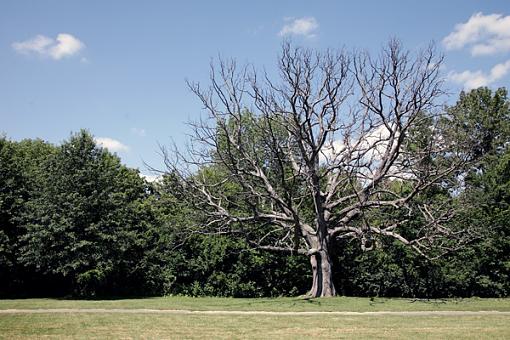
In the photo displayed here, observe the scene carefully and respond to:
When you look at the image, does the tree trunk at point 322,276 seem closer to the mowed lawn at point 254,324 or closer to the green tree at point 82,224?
the mowed lawn at point 254,324

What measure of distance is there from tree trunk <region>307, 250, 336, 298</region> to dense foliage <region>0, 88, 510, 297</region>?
6.74 ft

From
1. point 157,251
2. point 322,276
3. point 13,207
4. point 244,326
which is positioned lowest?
point 244,326

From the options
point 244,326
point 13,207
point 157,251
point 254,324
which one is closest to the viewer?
point 244,326

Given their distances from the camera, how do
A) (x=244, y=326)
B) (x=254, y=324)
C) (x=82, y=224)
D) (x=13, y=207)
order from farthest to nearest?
(x=13, y=207), (x=82, y=224), (x=254, y=324), (x=244, y=326)

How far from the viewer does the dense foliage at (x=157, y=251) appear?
23219 millimetres

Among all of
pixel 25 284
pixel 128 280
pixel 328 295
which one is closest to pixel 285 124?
pixel 328 295

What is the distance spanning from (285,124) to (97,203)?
904cm

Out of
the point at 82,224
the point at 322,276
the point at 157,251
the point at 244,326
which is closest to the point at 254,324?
the point at 244,326

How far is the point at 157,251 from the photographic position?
25906mm

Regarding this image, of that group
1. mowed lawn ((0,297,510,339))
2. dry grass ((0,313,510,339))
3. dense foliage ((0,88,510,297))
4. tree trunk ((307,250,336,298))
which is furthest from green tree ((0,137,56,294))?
tree trunk ((307,250,336,298))

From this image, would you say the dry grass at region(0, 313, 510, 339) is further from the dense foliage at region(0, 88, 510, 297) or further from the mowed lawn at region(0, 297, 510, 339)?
the dense foliage at region(0, 88, 510, 297)

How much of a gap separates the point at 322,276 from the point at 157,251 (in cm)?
816

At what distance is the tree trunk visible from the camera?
74.5ft

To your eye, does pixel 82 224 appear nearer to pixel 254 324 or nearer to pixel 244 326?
pixel 254 324
